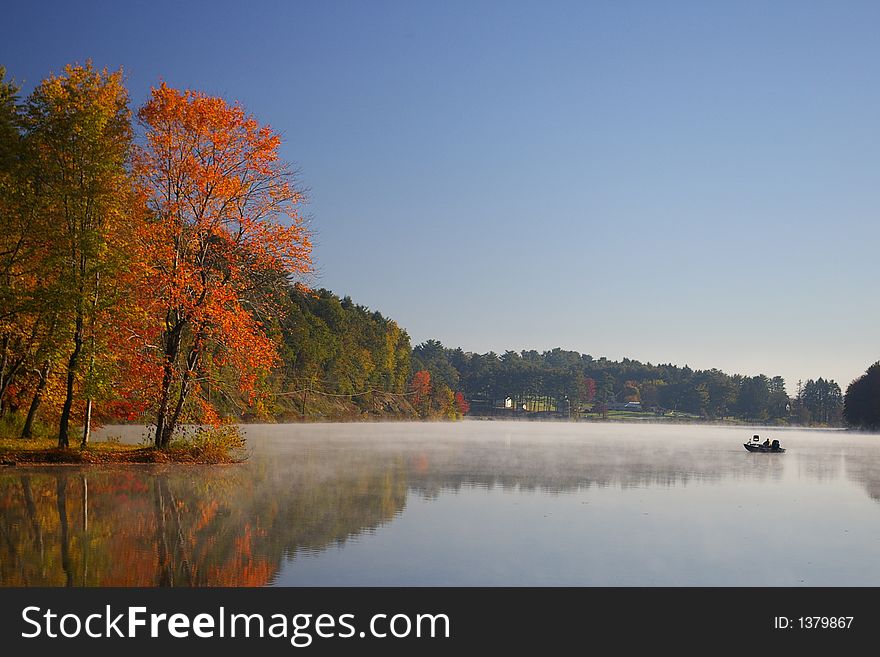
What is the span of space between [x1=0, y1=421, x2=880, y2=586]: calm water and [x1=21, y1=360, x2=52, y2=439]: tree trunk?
6.94 m

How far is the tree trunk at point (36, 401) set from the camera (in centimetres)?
3512

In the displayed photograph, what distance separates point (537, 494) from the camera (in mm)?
24703

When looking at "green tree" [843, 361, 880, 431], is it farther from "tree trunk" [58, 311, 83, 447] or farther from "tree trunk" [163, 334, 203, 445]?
"tree trunk" [58, 311, 83, 447]

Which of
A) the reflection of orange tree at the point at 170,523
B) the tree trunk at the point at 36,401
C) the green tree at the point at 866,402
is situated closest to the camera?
the reflection of orange tree at the point at 170,523

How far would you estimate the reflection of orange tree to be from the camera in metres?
12.6

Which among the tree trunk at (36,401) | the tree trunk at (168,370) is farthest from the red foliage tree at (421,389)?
the tree trunk at (168,370)

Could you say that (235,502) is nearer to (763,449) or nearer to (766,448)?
(763,449)

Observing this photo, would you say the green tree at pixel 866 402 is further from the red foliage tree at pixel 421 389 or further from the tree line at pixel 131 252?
the tree line at pixel 131 252

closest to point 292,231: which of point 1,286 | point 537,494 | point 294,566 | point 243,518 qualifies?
point 1,286

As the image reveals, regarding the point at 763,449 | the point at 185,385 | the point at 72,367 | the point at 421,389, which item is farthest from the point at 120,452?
the point at 421,389

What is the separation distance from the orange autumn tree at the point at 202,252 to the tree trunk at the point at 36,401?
15.4ft

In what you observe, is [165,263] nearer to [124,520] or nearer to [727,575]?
[124,520]
